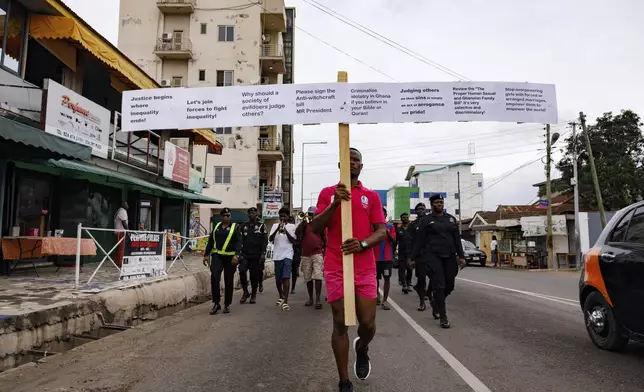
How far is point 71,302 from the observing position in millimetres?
6238

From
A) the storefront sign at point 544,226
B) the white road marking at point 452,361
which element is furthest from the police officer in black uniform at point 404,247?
the storefront sign at point 544,226

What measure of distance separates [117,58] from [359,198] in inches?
416

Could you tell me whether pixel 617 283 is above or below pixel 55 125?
below

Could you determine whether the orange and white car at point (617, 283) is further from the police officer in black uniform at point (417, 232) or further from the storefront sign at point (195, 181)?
the storefront sign at point (195, 181)

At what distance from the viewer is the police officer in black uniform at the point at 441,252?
698cm

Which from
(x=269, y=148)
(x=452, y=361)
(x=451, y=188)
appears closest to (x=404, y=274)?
(x=452, y=361)

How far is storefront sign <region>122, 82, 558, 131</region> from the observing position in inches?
199

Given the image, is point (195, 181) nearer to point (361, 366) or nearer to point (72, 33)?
point (72, 33)

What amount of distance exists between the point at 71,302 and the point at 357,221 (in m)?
4.44

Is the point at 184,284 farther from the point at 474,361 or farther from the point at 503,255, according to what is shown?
the point at 503,255

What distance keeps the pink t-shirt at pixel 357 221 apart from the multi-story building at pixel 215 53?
3177 cm

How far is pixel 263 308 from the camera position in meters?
9.11

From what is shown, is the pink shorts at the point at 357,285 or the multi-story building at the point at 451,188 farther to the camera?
the multi-story building at the point at 451,188

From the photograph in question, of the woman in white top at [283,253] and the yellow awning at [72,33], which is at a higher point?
the yellow awning at [72,33]
